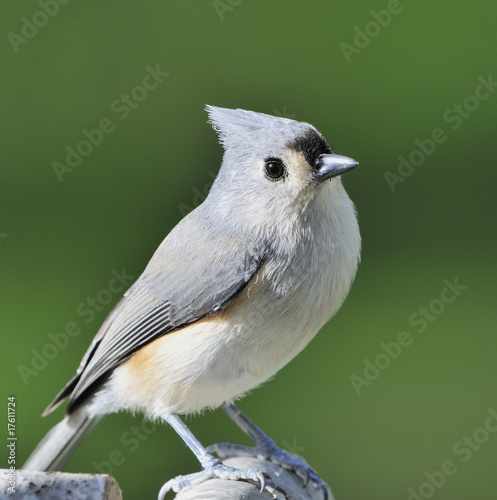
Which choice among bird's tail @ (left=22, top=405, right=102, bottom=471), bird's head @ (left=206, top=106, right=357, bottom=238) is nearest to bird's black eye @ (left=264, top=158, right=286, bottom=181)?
bird's head @ (left=206, top=106, right=357, bottom=238)

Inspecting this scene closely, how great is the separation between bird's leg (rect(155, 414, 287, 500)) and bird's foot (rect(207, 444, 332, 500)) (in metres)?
0.09

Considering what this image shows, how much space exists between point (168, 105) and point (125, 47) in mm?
225

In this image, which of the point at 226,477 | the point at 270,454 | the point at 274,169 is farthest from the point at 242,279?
the point at 270,454

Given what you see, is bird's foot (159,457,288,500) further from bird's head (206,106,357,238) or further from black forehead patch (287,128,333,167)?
black forehead patch (287,128,333,167)

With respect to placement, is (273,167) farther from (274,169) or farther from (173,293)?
(173,293)

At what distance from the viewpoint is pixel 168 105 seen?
7.72 feet

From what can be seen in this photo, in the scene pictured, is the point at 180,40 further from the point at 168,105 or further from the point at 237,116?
the point at 237,116

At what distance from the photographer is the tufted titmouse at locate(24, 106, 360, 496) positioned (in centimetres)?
153

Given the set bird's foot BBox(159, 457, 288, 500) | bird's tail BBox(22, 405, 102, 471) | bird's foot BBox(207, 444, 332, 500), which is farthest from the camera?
bird's tail BBox(22, 405, 102, 471)

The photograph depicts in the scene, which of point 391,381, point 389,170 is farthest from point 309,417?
point 389,170

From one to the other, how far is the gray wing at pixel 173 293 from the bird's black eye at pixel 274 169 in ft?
0.49

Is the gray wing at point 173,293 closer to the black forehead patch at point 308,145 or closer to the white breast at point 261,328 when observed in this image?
the white breast at point 261,328

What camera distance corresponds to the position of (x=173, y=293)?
1.66 m

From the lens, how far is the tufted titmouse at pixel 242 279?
1526 millimetres
